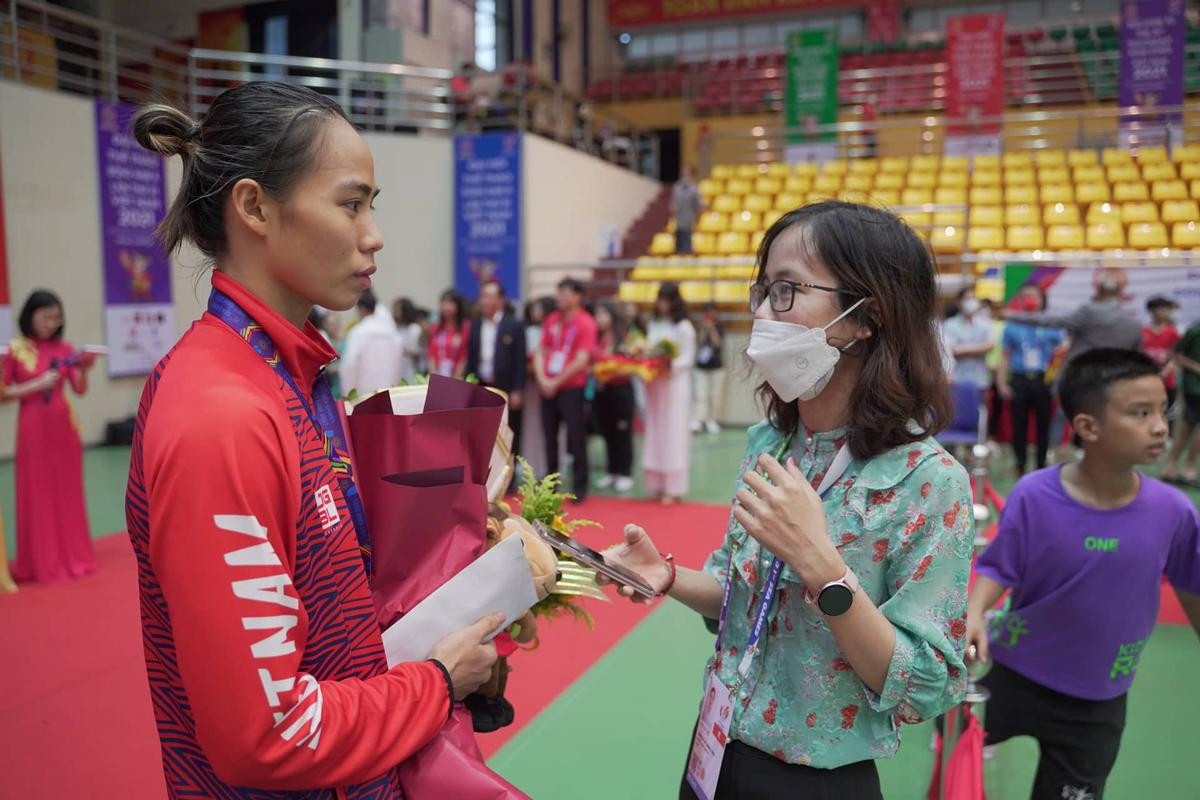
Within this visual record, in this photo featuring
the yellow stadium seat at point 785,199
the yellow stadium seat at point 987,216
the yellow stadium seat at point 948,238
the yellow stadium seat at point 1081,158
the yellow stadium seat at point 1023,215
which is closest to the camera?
the yellow stadium seat at point 948,238

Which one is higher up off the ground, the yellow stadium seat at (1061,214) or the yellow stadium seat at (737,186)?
the yellow stadium seat at (737,186)

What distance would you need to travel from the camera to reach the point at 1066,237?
10.4m

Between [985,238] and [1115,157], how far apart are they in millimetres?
3152

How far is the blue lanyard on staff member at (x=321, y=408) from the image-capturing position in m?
1.00

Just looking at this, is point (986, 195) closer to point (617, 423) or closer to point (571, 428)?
point (617, 423)

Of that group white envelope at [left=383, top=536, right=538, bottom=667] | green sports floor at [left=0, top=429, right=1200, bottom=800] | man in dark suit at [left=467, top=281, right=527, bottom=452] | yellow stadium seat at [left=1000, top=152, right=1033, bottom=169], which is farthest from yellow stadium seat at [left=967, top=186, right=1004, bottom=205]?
white envelope at [left=383, top=536, right=538, bottom=667]

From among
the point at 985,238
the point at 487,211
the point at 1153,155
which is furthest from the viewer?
the point at 1153,155

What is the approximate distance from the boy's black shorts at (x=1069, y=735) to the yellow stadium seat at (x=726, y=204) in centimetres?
1137

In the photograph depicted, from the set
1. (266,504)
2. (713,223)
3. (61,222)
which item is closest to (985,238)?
(713,223)

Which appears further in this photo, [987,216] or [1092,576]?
[987,216]

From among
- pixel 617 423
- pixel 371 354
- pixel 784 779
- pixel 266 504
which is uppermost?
pixel 266 504

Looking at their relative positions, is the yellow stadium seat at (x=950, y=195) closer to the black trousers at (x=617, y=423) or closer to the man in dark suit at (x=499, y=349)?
the black trousers at (x=617, y=423)

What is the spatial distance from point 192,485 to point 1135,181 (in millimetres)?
13428

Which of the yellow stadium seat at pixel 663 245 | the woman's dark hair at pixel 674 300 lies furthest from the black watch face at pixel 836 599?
the yellow stadium seat at pixel 663 245
